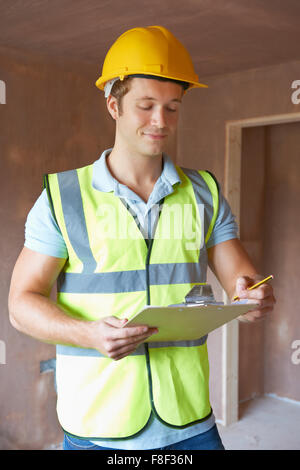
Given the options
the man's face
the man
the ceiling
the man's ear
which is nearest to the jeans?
the man

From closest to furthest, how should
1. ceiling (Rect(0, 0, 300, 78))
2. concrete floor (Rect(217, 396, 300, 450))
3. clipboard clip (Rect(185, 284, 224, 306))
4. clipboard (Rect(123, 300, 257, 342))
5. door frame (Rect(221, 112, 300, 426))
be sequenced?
clipboard (Rect(123, 300, 257, 342))
clipboard clip (Rect(185, 284, 224, 306))
ceiling (Rect(0, 0, 300, 78))
concrete floor (Rect(217, 396, 300, 450))
door frame (Rect(221, 112, 300, 426))

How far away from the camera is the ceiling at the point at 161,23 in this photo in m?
2.64

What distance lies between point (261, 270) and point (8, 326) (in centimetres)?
261

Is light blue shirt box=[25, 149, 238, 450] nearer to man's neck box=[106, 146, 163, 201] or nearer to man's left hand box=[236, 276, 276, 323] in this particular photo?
man's neck box=[106, 146, 163, 201]

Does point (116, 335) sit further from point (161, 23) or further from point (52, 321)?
point (161, 23)

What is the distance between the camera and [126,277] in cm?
140

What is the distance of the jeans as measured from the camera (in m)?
1.40

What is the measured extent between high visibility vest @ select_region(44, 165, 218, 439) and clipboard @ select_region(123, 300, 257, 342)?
0.09 meters

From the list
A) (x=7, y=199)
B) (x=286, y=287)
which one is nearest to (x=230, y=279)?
(x=7, y=199)

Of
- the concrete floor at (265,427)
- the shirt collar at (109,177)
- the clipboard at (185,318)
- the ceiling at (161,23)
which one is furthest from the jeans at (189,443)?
the concrete floor at (265,427)

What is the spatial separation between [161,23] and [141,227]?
1.89m

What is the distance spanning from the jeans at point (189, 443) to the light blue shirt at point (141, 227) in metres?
0.01

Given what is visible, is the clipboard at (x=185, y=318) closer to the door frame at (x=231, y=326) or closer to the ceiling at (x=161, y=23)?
the ceiling at (x=161, y=23)

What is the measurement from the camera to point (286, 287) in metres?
5.03
